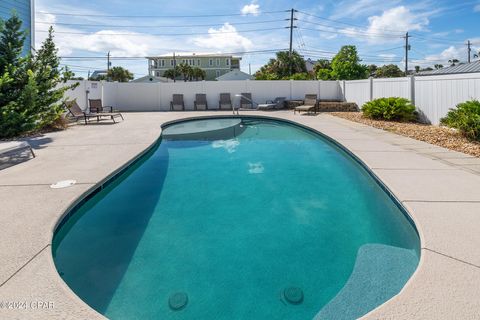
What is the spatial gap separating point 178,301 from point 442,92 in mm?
9322

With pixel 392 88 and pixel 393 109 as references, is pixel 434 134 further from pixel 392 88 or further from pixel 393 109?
pixel 392 88

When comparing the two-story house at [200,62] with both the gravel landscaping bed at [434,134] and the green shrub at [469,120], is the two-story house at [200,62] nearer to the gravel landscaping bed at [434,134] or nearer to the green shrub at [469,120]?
the gravel landscaping bed at [434,134]

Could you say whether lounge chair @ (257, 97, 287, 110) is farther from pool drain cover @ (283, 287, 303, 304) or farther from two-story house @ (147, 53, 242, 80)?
two-story house @ (147, 53, 242, 80)

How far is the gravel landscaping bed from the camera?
20.1 feet

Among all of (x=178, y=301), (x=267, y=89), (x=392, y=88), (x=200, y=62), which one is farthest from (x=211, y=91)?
(x=200, y=62)

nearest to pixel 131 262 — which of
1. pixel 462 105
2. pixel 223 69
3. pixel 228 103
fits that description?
pixel 462 105

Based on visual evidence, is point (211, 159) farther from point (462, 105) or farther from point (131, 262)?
point (462, 105)

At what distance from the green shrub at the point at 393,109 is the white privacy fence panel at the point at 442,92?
37cm

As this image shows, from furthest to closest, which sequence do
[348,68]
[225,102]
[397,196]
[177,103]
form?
[348,68], [177,103], [225,102], [397,196]

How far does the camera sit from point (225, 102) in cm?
1608

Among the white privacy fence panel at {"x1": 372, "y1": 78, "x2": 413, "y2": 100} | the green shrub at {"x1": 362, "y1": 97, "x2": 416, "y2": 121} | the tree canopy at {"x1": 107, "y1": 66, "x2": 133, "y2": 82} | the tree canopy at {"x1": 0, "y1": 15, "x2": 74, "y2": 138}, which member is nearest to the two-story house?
the tree canopy at {"x1": 107, "y1": 66, "x2": 133, "y2": 82}

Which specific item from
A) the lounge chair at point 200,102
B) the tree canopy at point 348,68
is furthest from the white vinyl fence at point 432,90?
the tree canopy at point 348,68

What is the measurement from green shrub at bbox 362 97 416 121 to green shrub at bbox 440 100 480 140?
2399 millimetres

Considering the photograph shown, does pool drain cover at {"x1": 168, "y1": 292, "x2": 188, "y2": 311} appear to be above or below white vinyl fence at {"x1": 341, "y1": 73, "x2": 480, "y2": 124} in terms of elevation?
below
